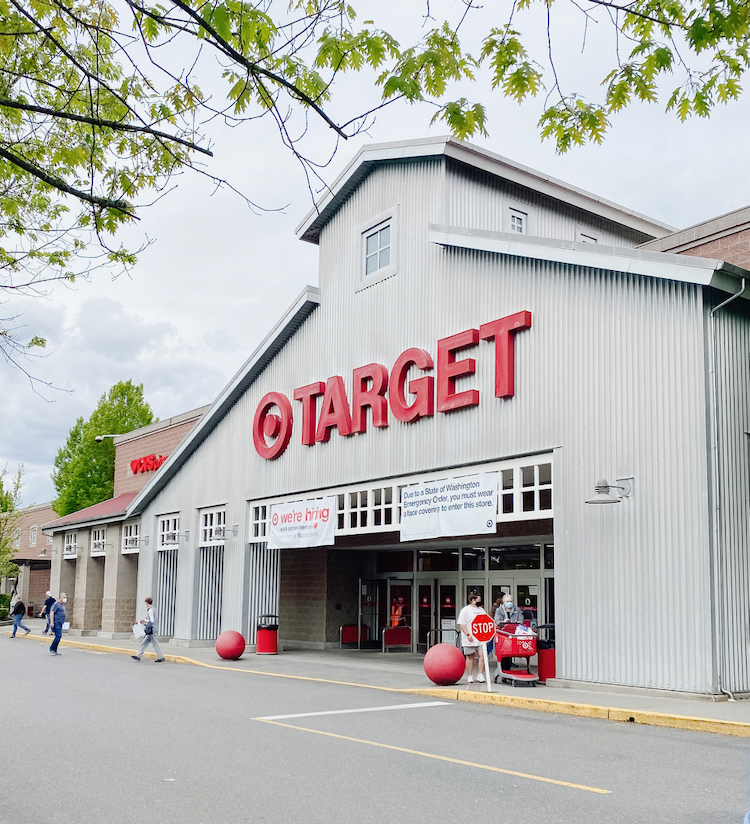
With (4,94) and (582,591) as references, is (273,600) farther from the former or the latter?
(4,94)

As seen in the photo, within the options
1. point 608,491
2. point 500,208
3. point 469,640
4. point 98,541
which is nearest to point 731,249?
point 608,491

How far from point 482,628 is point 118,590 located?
19.9 meters

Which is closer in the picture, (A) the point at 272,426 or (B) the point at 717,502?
(B) the point at 717,502

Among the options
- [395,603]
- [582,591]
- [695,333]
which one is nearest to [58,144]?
[695,333]

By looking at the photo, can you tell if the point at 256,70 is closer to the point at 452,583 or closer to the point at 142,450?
the point at 452,583

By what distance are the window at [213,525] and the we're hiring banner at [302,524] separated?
305 cm

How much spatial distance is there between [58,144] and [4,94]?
766 millimetres

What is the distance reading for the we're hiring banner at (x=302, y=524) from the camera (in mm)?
21562

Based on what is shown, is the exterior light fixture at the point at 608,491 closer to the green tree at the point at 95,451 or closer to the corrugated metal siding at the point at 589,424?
the corrugated metal siding at the point at 589,424

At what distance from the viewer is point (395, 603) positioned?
2705 cm

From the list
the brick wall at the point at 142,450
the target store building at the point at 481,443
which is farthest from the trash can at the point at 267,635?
the brick wall at the point at 142,450

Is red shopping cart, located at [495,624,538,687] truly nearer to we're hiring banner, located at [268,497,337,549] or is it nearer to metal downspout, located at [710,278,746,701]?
metal downspout, located at [710,278,746,701]

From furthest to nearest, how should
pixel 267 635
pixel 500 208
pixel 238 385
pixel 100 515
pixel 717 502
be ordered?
1. pixel 100 515
2. pixel 238 385
3. pixel 267 635
4. pixel 500 208
5. pixel 717 502

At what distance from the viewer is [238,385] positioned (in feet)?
84.9
